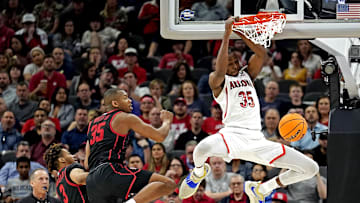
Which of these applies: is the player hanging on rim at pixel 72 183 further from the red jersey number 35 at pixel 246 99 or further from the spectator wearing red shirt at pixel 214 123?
the spectator wearing red shirt at pixel 214 123

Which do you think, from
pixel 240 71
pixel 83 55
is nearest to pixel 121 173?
pixel 240 71

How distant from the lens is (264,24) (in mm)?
7551

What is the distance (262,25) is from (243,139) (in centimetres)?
122

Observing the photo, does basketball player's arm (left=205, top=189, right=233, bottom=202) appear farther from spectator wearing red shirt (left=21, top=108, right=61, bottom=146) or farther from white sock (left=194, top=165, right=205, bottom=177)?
spectator wearing red shirt (left=21, top=108, right=61, bottom=146)

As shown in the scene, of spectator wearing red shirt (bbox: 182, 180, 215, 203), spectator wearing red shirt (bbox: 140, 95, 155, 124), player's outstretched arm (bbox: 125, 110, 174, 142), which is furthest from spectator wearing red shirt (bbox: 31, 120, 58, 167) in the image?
player's outstretched arm (bbox: 125, 110, 174, 142)

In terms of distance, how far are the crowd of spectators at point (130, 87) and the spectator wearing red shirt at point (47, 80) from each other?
0.06ft

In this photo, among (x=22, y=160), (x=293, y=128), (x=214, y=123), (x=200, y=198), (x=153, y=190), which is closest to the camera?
(x=153, y=190)

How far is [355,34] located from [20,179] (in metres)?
5.71

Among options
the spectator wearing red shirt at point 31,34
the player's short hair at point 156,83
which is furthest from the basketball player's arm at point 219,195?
the spectator wearing red shirt at point 31,34

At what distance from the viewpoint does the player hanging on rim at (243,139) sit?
7.77 meters

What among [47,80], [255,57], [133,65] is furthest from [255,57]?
[47,80]

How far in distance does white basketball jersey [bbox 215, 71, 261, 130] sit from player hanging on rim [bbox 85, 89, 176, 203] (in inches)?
27.7

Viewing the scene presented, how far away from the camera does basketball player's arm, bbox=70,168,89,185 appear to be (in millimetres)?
7824

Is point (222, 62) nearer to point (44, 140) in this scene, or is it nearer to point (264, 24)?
point (264, 24)
